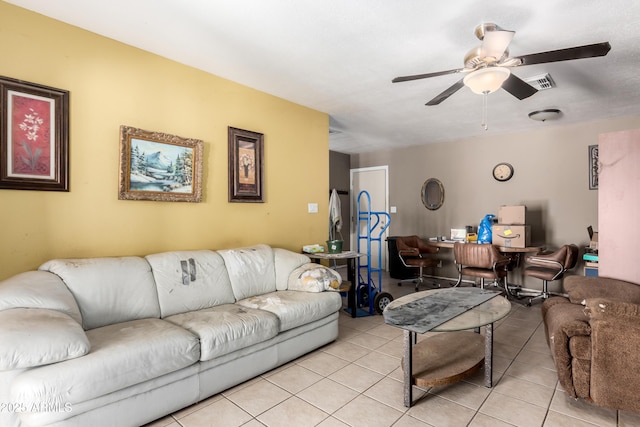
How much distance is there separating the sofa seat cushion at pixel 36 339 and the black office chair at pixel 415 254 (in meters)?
4.54

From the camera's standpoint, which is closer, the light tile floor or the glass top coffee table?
the light tile floor

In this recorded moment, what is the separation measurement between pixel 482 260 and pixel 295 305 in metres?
2.99

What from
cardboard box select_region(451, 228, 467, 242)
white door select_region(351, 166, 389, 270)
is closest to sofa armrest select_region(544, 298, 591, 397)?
cardboard box select_region(451, 228, 467, 242)

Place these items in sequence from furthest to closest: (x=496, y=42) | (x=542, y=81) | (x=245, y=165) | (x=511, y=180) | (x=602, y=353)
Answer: (x=511, y=180) → (x=245, y=165) → (x=542, y=81) → (x=496, y=42) → (x=602, y=353)

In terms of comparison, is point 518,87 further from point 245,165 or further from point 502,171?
point 502,171

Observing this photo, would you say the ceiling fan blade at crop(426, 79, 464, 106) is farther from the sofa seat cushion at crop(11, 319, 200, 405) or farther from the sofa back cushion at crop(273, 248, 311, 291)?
the sofa seat cushion at crop(11, 319, 200, 405)

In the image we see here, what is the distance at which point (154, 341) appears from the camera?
195cm

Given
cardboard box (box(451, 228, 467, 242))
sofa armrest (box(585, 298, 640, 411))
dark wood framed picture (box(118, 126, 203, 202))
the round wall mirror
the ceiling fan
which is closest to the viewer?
sofa armrest (box(585, 298, 640, 411))

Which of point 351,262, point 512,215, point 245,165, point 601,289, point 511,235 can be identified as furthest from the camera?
point 512,215

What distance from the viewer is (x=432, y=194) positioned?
20.7ft

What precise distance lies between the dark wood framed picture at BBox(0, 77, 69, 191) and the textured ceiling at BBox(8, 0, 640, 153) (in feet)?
1.93

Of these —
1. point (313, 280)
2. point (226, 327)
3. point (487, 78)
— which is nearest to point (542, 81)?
point (487, 78)

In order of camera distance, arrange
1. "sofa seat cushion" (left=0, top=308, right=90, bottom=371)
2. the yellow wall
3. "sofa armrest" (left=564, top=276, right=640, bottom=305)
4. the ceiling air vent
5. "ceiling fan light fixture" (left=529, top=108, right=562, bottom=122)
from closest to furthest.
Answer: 1. "sofa seat cushion" (left=0, top=308, right=90, bottom=371)
2. the yellow wall
3. "sofa armrest" (left=564, top=276, right=640, bottom=305)
4. the ceiling air vent
5. "ceiling fan light fixture" (left=529, top=108, right=562, bottom=122)

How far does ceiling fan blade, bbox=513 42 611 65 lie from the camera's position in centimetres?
193
